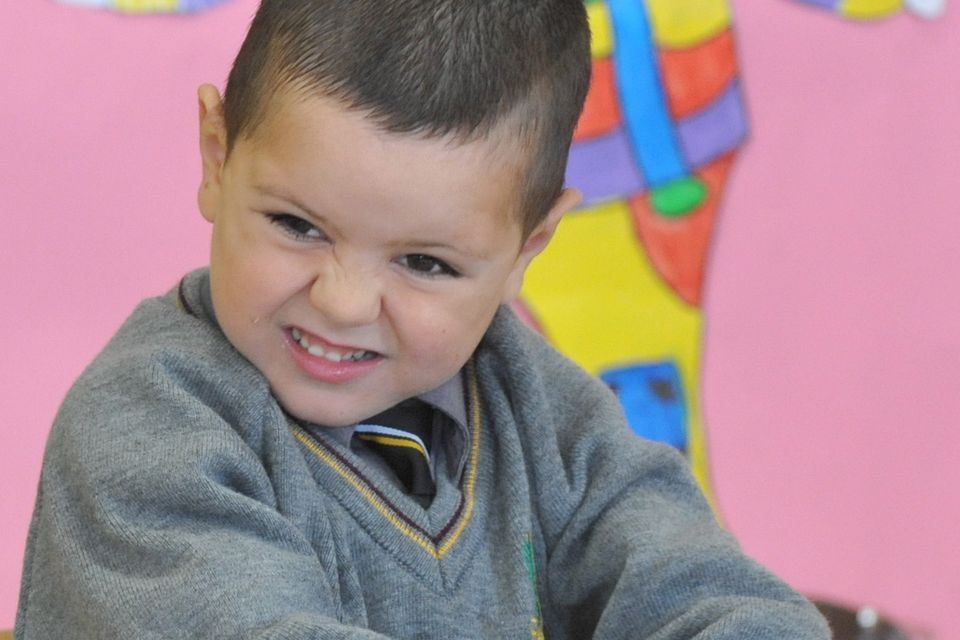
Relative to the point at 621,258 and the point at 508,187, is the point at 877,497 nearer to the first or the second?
the point at 621,258

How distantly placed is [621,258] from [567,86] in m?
0.91

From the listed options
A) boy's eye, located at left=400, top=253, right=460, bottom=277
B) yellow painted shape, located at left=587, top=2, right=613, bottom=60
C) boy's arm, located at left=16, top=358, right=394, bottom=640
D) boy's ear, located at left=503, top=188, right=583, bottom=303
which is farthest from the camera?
yellow painted shape, located at left=587, top=2, right=613, bottom=60

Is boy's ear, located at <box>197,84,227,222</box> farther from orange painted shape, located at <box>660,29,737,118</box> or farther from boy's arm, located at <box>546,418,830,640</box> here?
orange painted shape, located at <box>660,29,737,118</box>

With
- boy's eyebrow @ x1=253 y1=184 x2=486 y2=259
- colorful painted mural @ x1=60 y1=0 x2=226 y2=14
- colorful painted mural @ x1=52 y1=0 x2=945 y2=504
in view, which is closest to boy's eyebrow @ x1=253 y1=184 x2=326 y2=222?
boy's eyebrow @ x1=253 y1=184 x2=486 y2=259

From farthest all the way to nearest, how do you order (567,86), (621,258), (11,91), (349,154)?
(621,258), (11,91), (567,86), (349,154)

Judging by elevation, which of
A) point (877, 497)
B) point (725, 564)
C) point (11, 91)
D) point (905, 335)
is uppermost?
point (11, 91)

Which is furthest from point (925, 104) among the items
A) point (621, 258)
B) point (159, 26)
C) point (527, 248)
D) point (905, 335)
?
point (527, 248)

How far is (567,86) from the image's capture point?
0.89 meters

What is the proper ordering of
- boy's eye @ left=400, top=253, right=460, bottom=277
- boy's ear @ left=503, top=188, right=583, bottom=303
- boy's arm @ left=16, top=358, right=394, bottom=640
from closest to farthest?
boy's arm @ left=16, top=358, right=394, bottom=640
boy's eye @ left=400, top=253, right=460, bottom=277
boy's ear @ left=503, top=188, right=583, bottom=303

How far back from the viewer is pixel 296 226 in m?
0.82

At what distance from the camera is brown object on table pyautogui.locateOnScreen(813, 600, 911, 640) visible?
169 centimetres

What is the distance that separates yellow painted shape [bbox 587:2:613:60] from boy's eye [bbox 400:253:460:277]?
940 mm

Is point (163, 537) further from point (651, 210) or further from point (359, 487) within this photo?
point (651, 210)

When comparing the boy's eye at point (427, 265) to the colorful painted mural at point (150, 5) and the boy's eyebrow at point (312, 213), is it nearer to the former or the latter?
the boy's eyebrow at point (312, 213)
